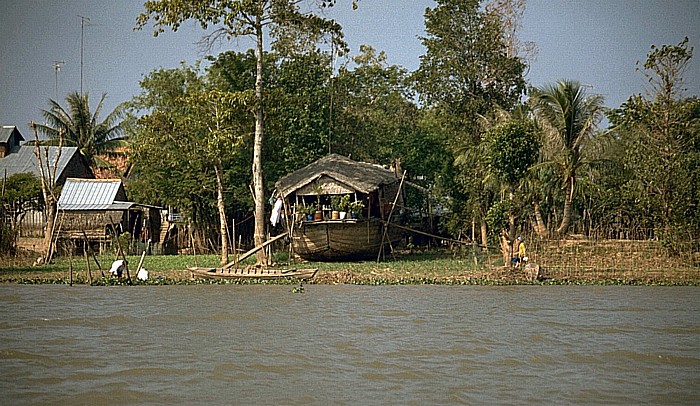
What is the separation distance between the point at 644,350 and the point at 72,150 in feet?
80.0

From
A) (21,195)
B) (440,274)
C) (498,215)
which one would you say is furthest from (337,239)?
(21,195)

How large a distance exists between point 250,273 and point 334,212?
13.8 feet

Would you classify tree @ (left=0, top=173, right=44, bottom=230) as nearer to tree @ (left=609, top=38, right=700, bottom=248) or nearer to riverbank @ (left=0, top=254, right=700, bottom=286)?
riverbank @ (left=0, top=254, right=700, bottom=286)

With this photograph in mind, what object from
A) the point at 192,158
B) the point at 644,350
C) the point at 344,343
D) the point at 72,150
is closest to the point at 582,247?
the point at 644,350

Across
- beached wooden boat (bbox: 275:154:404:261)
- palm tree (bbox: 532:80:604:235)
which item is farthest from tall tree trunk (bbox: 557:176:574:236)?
beached wooden boat (bbox: 275:154:404:261)

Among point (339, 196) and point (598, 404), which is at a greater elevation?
A: point (339, 196)

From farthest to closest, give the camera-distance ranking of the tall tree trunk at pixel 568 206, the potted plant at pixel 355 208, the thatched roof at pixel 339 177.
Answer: the tall tree trunk at pixel 568 206 → the thatched roof at pixel 339 177 → the potted plant at pixel 355 208

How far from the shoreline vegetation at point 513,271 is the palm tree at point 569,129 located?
352 centimetres

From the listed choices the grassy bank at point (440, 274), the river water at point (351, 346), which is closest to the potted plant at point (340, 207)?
the grassy bank at point (440, 274)

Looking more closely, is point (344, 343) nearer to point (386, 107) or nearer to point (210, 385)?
point (210, 385)

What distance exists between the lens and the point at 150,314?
11992mm

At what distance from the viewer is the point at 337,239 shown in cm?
1938

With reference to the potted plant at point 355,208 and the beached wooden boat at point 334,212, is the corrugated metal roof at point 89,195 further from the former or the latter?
the potted plant at point 355,208

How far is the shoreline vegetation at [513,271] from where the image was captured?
15453mm
